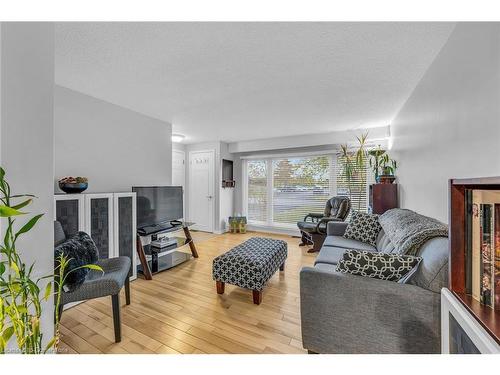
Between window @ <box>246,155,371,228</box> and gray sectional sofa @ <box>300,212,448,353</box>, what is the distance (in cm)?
309

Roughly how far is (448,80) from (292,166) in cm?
342

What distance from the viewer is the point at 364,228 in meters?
2.69

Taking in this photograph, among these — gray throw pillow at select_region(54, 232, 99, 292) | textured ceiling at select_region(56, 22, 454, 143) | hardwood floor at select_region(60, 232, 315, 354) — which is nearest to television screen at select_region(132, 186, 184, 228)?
hardwood floor at select_region(60, 232, 315, 354)

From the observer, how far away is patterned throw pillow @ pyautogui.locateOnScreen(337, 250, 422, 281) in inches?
49.9

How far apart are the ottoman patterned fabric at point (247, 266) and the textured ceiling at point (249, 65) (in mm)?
1785

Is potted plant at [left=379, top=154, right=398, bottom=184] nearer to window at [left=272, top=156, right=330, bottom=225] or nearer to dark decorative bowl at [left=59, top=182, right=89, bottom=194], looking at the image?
window at [left=272, top=156, right=330, bottom=225]

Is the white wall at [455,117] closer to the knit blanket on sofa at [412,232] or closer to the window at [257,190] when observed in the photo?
the knit blanket on sofa at [412,232]

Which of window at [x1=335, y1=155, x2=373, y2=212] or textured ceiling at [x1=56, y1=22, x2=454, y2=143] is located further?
window at [x1=335, y1=155, x2=373, y2=212]

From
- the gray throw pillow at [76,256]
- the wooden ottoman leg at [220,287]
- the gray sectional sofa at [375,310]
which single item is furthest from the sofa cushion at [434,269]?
the gray throw pillow at [76,256]

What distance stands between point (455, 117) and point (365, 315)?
1431 mm

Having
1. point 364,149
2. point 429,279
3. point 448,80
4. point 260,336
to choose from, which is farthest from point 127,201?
point 364,149

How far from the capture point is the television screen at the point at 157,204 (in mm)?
2906

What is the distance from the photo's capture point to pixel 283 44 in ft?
5.17

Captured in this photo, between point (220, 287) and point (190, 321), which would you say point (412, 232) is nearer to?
point (220, 287)
